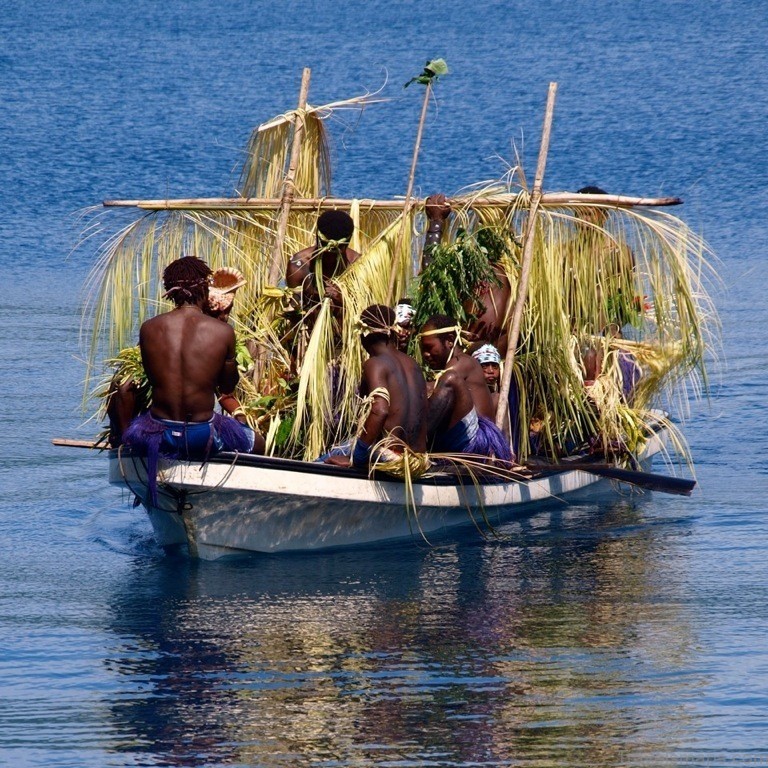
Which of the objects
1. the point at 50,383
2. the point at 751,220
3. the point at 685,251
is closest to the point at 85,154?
the point at 751,220

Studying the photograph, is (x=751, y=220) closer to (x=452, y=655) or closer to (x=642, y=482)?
(x=642, y=482)

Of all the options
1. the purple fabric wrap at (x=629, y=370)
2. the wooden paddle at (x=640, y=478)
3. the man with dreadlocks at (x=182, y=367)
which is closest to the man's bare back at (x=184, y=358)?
the man with dreadlocks at (x=182, y=367)

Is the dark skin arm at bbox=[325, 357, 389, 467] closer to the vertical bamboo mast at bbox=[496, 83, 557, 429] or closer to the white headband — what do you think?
the vertical bamboo mast at bbox=[496, 83, 557, 429]

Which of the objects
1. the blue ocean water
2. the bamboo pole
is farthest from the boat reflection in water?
the bamboo pole

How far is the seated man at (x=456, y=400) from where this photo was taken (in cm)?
1137

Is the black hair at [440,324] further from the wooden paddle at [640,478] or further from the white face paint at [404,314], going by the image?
the wooden paddle at [640,478]

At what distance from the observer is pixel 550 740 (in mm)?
7848

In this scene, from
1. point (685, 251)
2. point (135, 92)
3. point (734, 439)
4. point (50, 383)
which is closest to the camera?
point (685, 251)

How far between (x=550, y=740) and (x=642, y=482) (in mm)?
4366

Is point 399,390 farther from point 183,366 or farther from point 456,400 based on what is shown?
point 183,366

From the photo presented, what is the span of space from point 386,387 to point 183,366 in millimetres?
1368

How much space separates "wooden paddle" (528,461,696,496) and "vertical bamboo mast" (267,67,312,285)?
2.64 metres

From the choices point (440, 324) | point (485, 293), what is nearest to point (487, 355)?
point (485, 293)

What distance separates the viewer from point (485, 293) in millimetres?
12383
